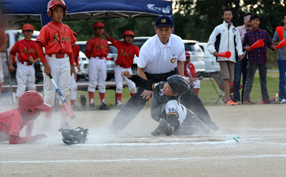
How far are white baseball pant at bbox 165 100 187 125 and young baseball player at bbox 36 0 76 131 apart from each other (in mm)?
1879

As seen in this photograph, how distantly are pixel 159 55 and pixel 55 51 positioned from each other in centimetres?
179

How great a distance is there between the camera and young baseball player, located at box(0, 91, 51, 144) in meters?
4.89

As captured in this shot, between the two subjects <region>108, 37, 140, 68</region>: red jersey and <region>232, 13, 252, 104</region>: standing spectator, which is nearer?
<region>232, 13, 252, 104</region>: standing spectator

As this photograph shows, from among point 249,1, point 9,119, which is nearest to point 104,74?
point 9,119

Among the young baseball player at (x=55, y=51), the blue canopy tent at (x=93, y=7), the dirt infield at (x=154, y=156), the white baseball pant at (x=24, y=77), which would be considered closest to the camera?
the dirt infield at (x=154, y=156)

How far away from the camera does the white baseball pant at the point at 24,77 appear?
9453 mm

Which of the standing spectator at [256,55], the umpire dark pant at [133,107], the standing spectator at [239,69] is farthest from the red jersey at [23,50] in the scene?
the standing spectator at [256,55]

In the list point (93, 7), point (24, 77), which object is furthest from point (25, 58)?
point (93, 7)

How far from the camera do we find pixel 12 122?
16.1 ft

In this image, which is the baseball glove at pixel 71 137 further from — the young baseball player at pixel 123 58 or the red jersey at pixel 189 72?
the young baseball player at pixel 123 58

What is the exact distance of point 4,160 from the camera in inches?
156

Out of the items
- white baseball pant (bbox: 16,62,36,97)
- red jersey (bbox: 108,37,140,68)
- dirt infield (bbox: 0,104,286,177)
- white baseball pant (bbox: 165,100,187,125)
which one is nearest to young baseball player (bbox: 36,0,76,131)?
dirt infield (bbox: 0,104,286,177)

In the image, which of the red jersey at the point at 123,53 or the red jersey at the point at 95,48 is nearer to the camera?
the red jersey at the point at 95,48

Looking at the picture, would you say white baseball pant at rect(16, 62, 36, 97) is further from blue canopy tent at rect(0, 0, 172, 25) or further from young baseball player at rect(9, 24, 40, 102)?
blue canopy tent at rect(0, 0, 172, 25)
